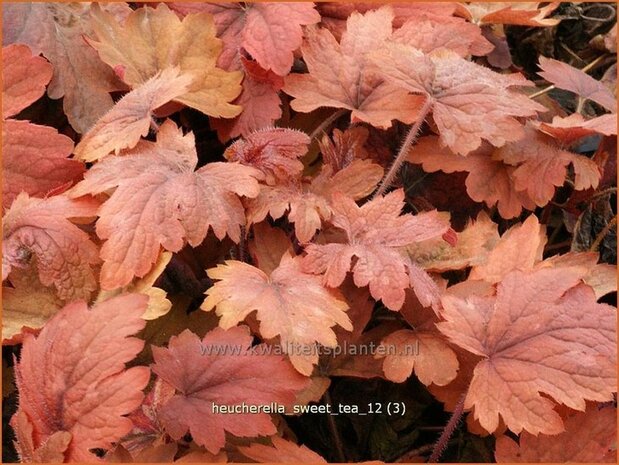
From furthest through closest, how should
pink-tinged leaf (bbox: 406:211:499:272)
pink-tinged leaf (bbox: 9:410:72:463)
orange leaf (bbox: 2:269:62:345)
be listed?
pink-tinged leaf (bbox: 406:211:499:272) < orange leaf (bbox: 2:269:62:345) < pink-tinged leaf (bbox: 9:410:72:463)

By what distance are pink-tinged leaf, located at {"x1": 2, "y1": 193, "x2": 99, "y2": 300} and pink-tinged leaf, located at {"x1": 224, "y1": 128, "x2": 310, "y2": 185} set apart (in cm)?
25

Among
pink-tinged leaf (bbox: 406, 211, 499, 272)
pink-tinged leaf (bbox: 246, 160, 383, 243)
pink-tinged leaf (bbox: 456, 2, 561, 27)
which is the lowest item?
pink-tinged leaf (bbox: 406, 211, 499, 272)

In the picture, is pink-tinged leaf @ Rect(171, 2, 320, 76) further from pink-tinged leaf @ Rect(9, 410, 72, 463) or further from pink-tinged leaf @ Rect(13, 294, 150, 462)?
pink-tinged leaf @ Rect(9, 410, 72, 463)

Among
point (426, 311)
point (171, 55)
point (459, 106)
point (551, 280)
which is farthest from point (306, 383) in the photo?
point (171, 55)

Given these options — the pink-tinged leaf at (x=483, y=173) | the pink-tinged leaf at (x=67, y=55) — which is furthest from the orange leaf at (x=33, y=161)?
the pink-tinged leaf at (x=483, y=173)

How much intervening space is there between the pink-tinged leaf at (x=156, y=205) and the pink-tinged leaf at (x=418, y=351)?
29 centimetres

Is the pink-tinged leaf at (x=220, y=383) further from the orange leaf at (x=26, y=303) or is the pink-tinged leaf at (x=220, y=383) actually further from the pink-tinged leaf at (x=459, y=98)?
the pink-tinged leaf at (x=459, y=98)

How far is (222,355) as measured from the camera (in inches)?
41.9

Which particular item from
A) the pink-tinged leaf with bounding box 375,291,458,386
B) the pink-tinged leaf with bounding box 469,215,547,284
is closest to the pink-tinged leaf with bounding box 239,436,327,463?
the pink-tinged leaf with bounding box 375,291,458,386

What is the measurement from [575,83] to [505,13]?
204mm

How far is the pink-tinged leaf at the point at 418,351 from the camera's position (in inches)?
44.1

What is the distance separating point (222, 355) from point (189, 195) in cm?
25

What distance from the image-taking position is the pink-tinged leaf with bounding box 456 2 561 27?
1.50 meters

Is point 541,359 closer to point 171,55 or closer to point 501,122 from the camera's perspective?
point 501,122
